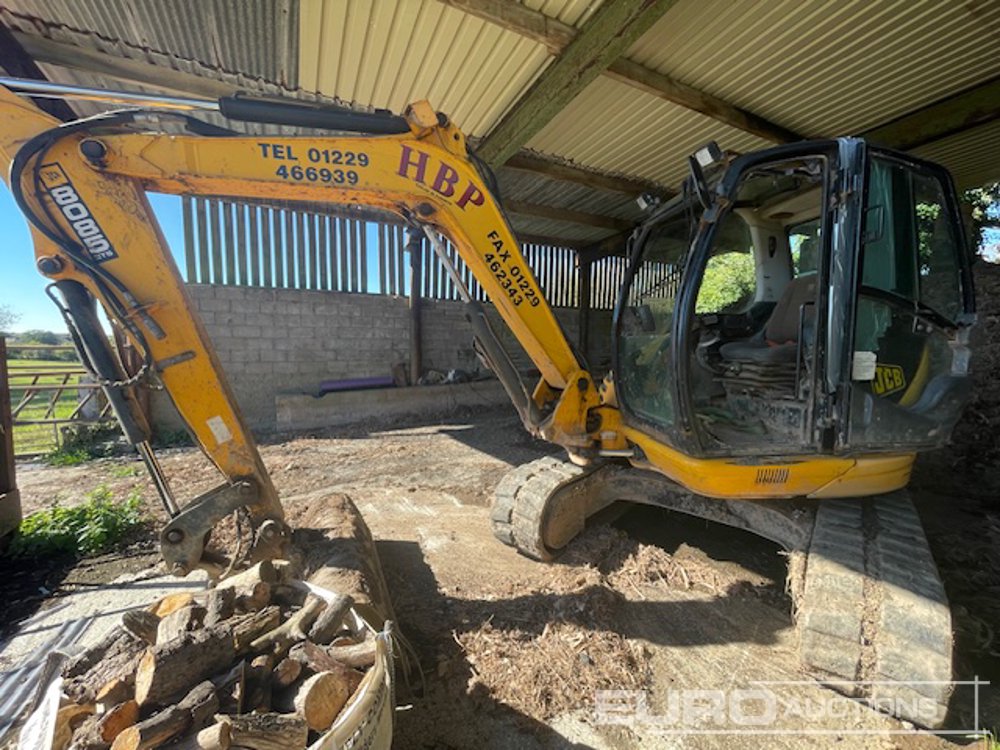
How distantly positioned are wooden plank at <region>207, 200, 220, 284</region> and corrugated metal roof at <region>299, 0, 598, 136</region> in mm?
4102

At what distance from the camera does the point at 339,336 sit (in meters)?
8.11

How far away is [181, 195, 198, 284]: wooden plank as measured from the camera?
22.5 ft

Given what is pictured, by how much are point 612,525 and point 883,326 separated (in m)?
2.39

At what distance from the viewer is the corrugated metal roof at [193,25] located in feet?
10.1

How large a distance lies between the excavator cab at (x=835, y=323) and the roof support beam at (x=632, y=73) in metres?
1.41

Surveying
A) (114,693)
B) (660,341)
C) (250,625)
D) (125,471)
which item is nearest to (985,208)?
(660,341)

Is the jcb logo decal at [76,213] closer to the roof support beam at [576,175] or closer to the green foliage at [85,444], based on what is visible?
the roof support beam at [576,175]

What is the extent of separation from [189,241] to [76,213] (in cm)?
602

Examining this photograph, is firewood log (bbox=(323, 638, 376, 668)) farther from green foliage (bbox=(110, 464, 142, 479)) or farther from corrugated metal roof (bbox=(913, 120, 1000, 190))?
corrugated metal roof (bbox=(913, 120, 1000, 190))

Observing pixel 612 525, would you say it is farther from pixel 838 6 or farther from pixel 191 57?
pixel 191 57

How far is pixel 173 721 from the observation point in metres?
1.17

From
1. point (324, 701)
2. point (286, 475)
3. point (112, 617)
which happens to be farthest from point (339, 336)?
point (324, 701)

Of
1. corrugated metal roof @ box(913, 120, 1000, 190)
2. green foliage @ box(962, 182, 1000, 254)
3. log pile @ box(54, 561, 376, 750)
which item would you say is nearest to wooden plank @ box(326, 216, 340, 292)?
log pile @ box(54, 561, 376, 750)

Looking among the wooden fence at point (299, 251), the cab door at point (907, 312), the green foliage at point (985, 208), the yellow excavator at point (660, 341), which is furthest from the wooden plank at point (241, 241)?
the green foliage at point (985, 208)
